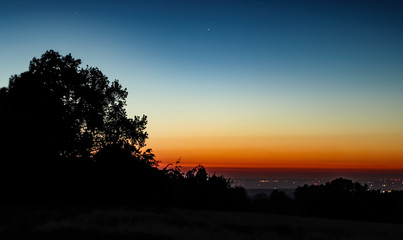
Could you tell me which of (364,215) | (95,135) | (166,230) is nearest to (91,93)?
(95,135)

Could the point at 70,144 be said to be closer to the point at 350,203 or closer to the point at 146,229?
the point at 146,229

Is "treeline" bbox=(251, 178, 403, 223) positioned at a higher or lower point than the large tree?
lower

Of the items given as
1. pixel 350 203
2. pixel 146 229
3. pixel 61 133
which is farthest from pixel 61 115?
pixel 350 203

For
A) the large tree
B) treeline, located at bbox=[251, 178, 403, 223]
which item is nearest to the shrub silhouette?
the large tree

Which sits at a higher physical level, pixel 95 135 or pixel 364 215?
pixel 95 135

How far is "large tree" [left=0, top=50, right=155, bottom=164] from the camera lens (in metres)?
29.3

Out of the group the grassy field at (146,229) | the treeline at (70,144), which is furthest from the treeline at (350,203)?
the grassy field at (146,229)

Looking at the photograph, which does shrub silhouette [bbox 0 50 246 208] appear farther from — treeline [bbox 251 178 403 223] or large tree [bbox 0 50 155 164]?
treeline [bbox 251 178 403 223]

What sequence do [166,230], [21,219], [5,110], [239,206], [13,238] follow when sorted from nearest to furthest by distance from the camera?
[13,238] < [166,230] < [21,219] < [5,110] < [239,206]

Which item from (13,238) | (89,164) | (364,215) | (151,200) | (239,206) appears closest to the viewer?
(13,238)

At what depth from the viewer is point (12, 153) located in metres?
29.1

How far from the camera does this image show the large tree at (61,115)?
29266 millimetres

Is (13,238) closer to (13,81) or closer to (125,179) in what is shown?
(125,179)

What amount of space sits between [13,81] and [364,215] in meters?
62.1
